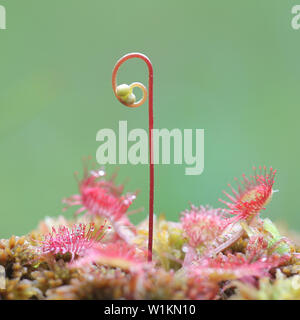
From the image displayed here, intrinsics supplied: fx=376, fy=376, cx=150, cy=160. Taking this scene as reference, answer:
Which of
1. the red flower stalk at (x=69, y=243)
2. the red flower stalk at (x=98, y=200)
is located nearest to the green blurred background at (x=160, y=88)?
the red flower stalk at (x=98, y=200)

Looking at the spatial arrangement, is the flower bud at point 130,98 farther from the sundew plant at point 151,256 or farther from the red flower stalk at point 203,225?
the red flower stalk at point 203,225

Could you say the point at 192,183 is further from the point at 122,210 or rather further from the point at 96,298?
the point at 96,298

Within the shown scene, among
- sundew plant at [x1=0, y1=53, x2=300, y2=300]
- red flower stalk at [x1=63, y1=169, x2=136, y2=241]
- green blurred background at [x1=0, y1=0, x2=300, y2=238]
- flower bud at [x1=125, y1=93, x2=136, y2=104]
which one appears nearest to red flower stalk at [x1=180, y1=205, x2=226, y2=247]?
sundew plant at [x1=0, y1=53, x2=300, y2=300]

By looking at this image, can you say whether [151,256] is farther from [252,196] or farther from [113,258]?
[252,196]

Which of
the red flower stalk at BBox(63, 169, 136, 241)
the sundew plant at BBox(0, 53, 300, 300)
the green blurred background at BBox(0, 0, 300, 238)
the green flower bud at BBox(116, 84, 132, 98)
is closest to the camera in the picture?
the sundew plant at BBox(0, 53, 300, 300)

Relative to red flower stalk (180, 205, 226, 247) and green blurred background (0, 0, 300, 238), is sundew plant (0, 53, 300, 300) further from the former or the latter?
green blurred background (0, 0, 300, 238)

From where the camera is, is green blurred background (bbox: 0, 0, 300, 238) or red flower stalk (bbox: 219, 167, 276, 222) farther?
green blurred background (bbox: 0, 0, 300, 238)
